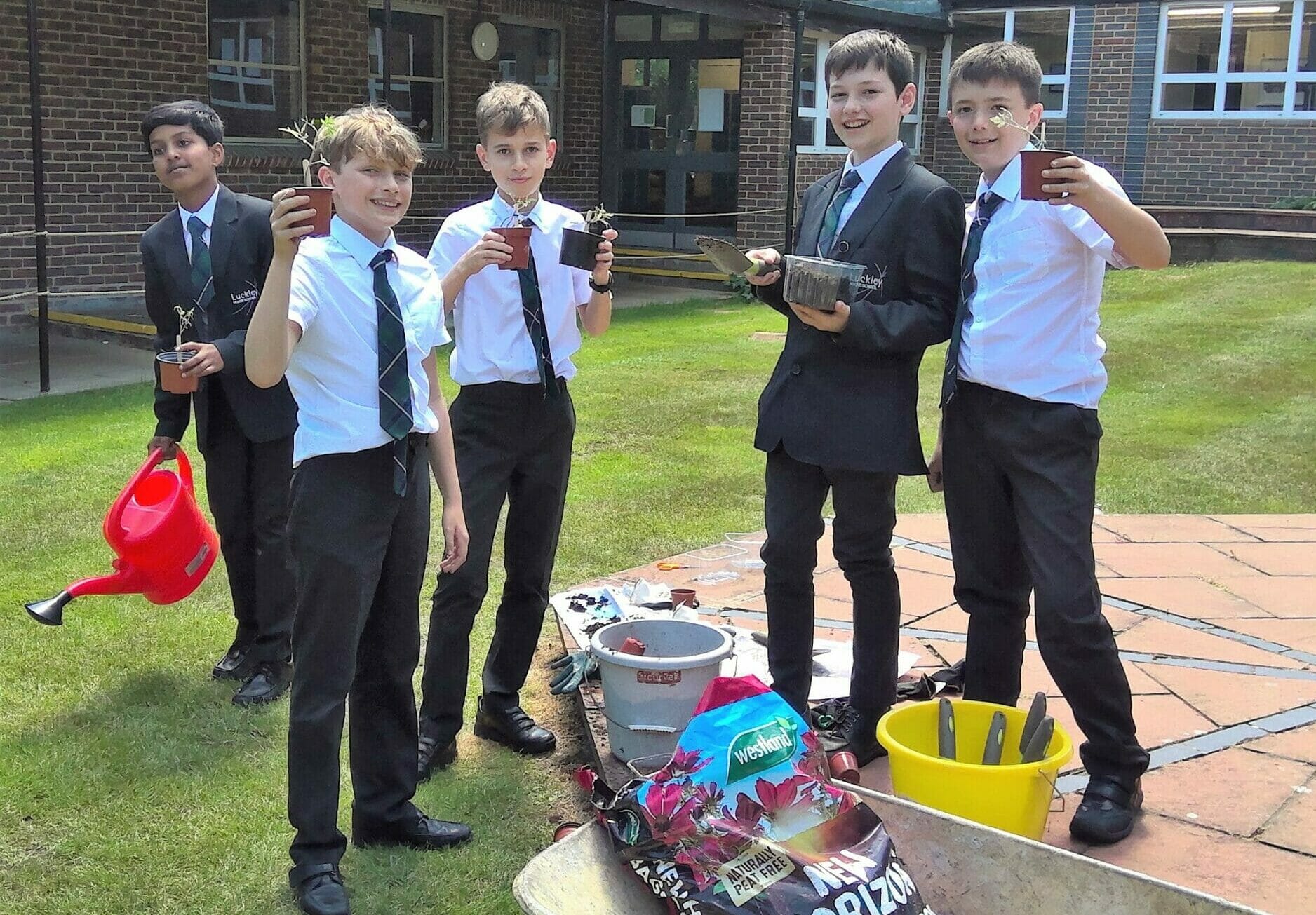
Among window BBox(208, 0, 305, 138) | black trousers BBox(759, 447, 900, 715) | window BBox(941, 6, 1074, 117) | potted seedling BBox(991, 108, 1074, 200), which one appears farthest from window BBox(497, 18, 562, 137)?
potted seedling BBox(991, 108, 1074, 200)

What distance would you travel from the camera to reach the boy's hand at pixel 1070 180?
2828 millimetres

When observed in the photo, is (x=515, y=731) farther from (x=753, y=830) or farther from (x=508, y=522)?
(x=753, y=830)

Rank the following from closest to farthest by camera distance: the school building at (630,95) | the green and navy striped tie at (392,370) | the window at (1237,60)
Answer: the green and navy striped tie at (392,370) → the school building at (630,95) → the window at (1237,60)

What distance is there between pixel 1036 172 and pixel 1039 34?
18.8m

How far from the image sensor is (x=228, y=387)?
417 centimetres

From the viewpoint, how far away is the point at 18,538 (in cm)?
561

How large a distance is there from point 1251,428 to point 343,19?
31.7ft

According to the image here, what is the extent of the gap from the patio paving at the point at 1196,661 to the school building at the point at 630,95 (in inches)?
259

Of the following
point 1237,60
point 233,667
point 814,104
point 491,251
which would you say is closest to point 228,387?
point 233,667

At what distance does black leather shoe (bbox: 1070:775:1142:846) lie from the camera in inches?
125

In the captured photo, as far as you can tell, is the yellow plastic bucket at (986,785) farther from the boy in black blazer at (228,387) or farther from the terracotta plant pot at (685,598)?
the boy in black blazer at (228,387)

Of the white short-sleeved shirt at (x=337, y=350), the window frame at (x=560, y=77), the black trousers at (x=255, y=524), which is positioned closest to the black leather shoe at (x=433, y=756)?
the black trousers at (x=255, y=524)

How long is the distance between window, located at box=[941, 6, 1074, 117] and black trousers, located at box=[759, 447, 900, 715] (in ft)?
57.2

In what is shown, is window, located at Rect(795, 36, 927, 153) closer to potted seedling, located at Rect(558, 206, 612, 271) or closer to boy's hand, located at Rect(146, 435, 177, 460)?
boy's hand, located at Rect(146, 435, 177, 460)
